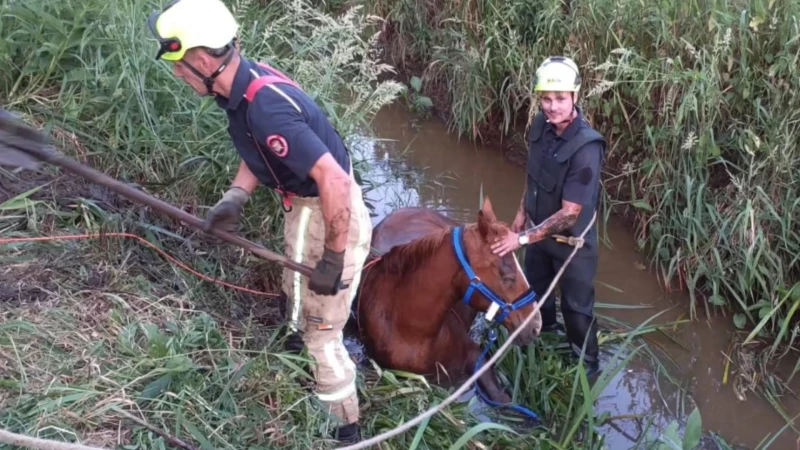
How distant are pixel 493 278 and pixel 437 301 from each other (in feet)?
1.16

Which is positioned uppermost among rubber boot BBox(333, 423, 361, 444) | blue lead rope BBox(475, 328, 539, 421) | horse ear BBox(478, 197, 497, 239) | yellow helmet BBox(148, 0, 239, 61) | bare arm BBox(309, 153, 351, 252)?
yellow helmet BBox(148, 0, 239, 61)

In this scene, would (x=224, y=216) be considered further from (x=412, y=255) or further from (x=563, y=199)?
(x=563, y=199)

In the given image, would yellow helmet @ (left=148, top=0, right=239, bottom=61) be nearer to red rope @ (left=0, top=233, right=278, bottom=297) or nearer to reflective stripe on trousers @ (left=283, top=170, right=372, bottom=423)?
reflective stripe on trousers @ (left=283, top=170, right=372, bottom=423)

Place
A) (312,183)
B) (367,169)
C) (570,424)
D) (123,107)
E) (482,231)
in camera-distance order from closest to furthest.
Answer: (312,183) < (482,231) < (570,424) < (123,107) < (367,169)

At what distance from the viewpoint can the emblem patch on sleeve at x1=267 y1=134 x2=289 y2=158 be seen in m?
2.86

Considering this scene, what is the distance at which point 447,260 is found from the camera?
3844 millimetres

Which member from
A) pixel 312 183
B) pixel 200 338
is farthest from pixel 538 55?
pixel 200 338

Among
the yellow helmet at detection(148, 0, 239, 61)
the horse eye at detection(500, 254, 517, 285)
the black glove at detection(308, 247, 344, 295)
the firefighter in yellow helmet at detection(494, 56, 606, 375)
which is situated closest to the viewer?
the yellow helmet at detection(148, 0, 239, 61)

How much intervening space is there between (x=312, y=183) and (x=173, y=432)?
3.88 ft

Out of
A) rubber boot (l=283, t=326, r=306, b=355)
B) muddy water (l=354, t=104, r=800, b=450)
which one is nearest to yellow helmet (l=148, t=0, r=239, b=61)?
rubber boot (l=283, t=326, r=306, b=355)

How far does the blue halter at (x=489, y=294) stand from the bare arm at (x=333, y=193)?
38.9 inches

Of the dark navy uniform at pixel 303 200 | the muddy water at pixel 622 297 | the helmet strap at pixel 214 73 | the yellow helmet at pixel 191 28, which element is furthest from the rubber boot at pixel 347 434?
the yellow helmet at pixel 191 28

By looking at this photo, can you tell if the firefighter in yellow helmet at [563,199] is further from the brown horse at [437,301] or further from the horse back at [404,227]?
the horse back at [404,227]

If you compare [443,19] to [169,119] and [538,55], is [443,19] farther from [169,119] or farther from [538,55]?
[169,119]
